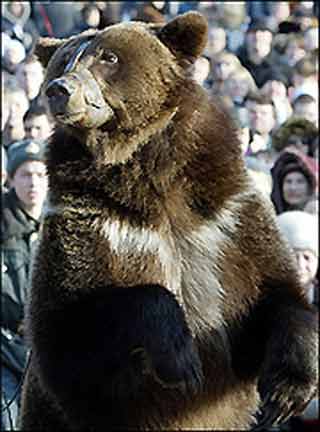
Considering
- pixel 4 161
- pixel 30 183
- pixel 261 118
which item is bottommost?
pixel 261 118

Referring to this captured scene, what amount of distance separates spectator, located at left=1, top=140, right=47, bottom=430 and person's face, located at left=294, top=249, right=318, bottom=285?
134cm

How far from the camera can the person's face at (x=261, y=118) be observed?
323 inches

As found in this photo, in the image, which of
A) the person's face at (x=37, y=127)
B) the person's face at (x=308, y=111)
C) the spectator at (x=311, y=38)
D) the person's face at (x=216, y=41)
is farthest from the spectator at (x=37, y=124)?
the spectator at (x=311, y=38)

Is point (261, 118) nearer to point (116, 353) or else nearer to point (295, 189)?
point (295, 189)

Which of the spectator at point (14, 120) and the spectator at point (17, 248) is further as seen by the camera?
the spectator at point (14, 120)

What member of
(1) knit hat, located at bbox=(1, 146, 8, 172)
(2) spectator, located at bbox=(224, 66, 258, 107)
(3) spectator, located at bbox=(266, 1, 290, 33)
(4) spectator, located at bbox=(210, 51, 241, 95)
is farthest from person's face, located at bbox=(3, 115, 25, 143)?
(3) spectator, located at bbox=(266, 1, 290, 33)

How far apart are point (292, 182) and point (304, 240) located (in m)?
1.05

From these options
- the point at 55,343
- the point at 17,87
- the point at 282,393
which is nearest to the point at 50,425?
the point at 55,343

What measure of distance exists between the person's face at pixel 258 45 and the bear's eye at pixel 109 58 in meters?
7.74

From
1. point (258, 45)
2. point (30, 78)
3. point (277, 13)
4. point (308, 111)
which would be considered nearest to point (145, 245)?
point (30, 78)

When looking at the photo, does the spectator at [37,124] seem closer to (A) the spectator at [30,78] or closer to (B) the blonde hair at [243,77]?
(A) the spectator at [30,78]

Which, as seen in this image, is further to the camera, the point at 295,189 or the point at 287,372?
the point at 295,189

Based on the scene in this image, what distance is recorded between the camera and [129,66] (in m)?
2.91

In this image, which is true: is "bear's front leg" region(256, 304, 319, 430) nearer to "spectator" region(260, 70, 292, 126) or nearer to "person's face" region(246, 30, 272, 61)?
"spectator" region(260, 70, 292, 126)
